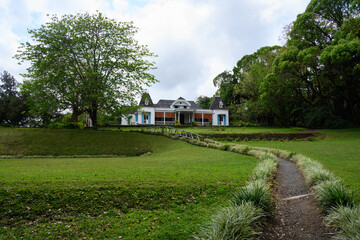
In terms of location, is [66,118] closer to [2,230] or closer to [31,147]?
[31,147]

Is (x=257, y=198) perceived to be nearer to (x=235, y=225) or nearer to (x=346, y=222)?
(x=235, y=225)

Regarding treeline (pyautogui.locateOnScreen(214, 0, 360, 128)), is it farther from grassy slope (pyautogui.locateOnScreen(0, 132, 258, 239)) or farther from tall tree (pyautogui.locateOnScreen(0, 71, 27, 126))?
tall tree (pyautogui.locateOnScreen(0, 71, 27, 126))

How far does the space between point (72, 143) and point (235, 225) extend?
1588cm

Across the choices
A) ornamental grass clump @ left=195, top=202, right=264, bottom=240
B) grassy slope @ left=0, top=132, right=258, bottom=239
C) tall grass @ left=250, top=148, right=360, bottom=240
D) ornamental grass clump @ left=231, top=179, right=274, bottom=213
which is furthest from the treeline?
ornamental grass clump @ left=195, top=202, right=264, bottom=240

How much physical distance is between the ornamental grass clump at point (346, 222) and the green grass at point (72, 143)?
1327cm

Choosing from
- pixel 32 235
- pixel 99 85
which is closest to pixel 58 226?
pixel 32 235

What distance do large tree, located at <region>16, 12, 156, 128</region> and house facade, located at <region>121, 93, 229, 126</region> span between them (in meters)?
19.7

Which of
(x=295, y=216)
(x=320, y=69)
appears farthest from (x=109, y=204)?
(x=320, y=69)

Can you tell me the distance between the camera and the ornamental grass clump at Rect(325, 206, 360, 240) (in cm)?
323

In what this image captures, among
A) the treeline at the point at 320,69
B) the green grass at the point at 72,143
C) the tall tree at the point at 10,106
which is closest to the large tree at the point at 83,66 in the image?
the green grass at the point at 72,143

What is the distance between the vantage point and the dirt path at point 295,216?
3.78 meters

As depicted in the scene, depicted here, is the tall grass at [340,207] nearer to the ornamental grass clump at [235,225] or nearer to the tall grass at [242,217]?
the tall grass at [242,217]

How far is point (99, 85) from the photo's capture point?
59.1 ft

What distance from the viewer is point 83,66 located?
19.3 metres
